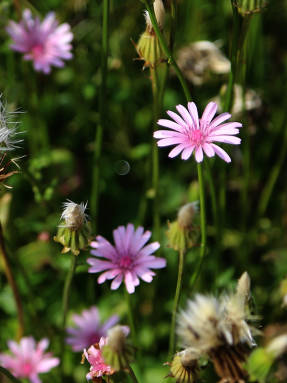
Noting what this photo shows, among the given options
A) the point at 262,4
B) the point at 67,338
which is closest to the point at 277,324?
the point at 67,338

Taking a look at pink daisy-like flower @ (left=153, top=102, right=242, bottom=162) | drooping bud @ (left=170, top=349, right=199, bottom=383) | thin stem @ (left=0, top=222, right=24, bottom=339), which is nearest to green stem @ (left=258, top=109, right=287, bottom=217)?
pink daisy-like flower @ (left=153, top=102, right=242, bottom=162)

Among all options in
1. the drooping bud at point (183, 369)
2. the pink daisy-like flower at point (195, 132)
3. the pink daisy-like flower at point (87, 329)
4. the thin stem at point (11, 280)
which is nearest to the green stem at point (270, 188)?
the pink daisy-like flower at point (87, 329)

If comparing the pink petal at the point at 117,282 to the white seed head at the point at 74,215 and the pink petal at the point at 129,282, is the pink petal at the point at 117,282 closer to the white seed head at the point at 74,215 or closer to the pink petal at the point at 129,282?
the pink petal at the point at 129,282

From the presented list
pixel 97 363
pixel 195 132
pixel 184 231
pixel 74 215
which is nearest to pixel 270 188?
pixel 184 231

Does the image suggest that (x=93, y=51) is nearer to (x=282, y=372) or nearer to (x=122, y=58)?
(x=122, y=58)

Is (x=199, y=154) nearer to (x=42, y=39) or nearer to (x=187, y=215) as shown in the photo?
(x=187, y=215)

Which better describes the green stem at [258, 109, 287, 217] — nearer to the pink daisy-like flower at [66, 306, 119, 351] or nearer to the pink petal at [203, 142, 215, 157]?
the pink daisy-like flower at [66, 306, 119, 351]
